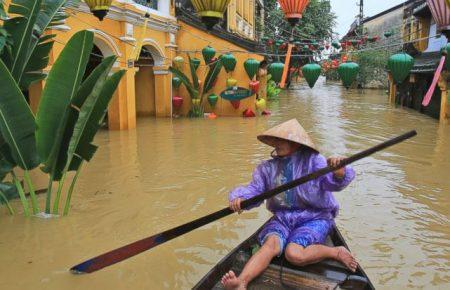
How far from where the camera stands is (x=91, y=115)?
16.1 ft

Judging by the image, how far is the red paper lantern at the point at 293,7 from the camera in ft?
19.5

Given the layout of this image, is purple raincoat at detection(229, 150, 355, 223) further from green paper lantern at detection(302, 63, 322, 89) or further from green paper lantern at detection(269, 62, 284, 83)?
green paper lantern at detection(269, 62, 284, 83)

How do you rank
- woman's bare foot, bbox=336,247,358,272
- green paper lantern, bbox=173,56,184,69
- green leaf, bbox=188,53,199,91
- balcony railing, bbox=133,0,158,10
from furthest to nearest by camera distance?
green leaf, bbox=188,53,199,91 → green paper lantern, bbox=173,56,184,69 → balcony railing, bbox=133,0,158,10 → woman's bare foot, bbox=336,247,358,272

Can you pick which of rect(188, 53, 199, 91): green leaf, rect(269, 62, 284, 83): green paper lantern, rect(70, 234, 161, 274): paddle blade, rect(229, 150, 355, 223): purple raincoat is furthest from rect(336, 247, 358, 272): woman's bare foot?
rect(188, 53, 199, 91): green leaf

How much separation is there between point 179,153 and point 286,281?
6918 mm

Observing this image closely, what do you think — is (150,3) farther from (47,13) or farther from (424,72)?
(424,72)

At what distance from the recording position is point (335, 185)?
3.31 m

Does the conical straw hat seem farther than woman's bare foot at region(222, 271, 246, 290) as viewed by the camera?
Yes

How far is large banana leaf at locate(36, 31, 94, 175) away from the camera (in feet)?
15.1

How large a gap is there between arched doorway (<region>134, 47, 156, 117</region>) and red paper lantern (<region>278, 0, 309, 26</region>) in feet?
33.1

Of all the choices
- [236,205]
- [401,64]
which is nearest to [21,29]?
[236,205]

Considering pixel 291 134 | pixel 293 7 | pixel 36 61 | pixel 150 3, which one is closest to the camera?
pixel 291 134

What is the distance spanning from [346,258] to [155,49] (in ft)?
39.8

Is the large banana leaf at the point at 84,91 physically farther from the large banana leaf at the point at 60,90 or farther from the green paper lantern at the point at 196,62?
the green paper lantern at the point at 196,62
